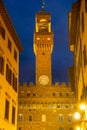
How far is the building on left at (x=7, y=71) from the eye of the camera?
19828 millimetres

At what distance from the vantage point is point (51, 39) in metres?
69.9

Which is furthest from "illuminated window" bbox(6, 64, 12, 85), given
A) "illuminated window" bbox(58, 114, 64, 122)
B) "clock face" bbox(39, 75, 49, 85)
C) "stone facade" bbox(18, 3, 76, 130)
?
"clock face" bbox(39, 75, 49, 85)

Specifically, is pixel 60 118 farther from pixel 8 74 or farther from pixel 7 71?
pixel 7 71

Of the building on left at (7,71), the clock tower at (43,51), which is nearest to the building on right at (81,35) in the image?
the building on left at (7,71)

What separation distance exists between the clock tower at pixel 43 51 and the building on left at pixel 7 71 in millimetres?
41608

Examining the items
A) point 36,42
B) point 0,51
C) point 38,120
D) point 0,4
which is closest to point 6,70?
point 0,51

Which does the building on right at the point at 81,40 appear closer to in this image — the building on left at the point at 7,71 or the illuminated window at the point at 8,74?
the building on left at the point at 7,71

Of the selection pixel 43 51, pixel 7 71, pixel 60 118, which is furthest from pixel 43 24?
pixel 7 71

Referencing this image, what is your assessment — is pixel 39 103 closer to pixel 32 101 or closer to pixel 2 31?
pixel 32 101

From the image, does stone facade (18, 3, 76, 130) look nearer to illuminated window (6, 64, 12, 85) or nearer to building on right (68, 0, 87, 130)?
building on right (68, 0, 87, 130)

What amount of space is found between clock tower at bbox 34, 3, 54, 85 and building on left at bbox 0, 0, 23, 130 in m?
41.6

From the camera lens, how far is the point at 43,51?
69000 millimetres

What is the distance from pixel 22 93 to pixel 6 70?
1631 inches

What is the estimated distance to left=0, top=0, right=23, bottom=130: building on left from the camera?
65.1ft
